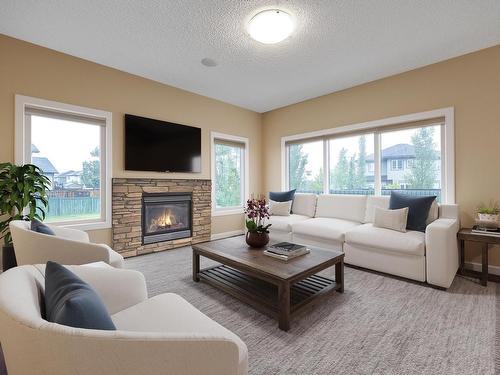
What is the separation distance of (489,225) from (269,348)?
9.05 feet

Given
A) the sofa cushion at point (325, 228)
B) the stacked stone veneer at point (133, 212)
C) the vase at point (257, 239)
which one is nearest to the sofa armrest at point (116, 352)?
the vase at point (257, 239)

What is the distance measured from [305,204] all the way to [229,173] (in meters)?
1.68

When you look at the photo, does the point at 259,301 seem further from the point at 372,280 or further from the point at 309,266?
the point at 372,280

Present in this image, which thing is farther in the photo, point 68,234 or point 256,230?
point 256,230

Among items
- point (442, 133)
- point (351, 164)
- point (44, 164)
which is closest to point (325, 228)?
point (351, 164)

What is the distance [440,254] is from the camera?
2.42 m

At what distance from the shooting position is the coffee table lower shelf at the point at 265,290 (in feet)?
6.48

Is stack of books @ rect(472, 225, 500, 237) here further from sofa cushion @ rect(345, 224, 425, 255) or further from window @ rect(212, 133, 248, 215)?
window @ rect(212, 133, 248, 215)

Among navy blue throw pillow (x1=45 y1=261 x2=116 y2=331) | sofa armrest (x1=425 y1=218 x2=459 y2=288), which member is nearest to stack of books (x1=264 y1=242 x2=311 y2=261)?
sofa armrest (x1=425 y1=218 x2=459 y2=288)

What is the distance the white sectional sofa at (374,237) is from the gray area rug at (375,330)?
192 mm

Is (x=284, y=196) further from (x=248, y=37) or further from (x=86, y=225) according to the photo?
(x=86, y=225)

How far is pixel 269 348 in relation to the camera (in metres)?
1.62

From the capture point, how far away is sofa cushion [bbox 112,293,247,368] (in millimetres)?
1075

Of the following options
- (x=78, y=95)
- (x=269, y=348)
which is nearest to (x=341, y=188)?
(x=269, y=348)
